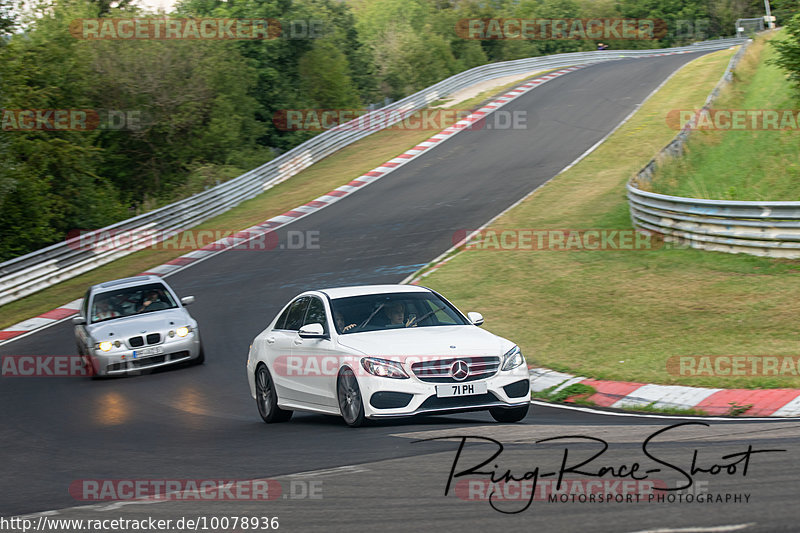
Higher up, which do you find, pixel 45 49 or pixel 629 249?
pixel 45 49

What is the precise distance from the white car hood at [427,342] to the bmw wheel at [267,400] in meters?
1.56

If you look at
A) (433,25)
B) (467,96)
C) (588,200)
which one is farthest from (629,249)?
(433,25)

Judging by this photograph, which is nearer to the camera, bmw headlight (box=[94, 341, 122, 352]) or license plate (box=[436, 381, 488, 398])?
license plate (box=[436, 381, 488, 398])

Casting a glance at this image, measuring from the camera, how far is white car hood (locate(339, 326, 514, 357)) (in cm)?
891

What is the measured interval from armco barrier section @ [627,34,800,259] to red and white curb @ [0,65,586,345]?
12231 mm

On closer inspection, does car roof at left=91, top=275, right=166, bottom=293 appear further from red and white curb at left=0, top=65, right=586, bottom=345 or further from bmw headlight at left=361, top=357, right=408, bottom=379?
bmw headlight at left=361, top=357, right=408, bottom=379

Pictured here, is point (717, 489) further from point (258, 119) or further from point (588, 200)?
point (258, 119)

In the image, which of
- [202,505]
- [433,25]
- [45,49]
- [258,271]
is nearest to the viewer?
[202,505]

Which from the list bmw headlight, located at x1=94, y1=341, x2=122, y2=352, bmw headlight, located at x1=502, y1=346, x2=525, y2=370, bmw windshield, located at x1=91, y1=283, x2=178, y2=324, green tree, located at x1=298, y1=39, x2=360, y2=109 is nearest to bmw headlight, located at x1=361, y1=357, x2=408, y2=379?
bmw headlight, located at x1=502, y1=346, x2=525, y2=370

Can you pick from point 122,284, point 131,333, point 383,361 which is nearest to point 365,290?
point 383,361

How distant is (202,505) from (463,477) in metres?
1.82

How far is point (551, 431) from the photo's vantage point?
8148 millimetres

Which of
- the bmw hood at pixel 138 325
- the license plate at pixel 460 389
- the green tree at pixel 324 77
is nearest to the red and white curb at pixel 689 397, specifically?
the license plate at pixel 460 389

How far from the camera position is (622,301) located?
15445 millimetres
